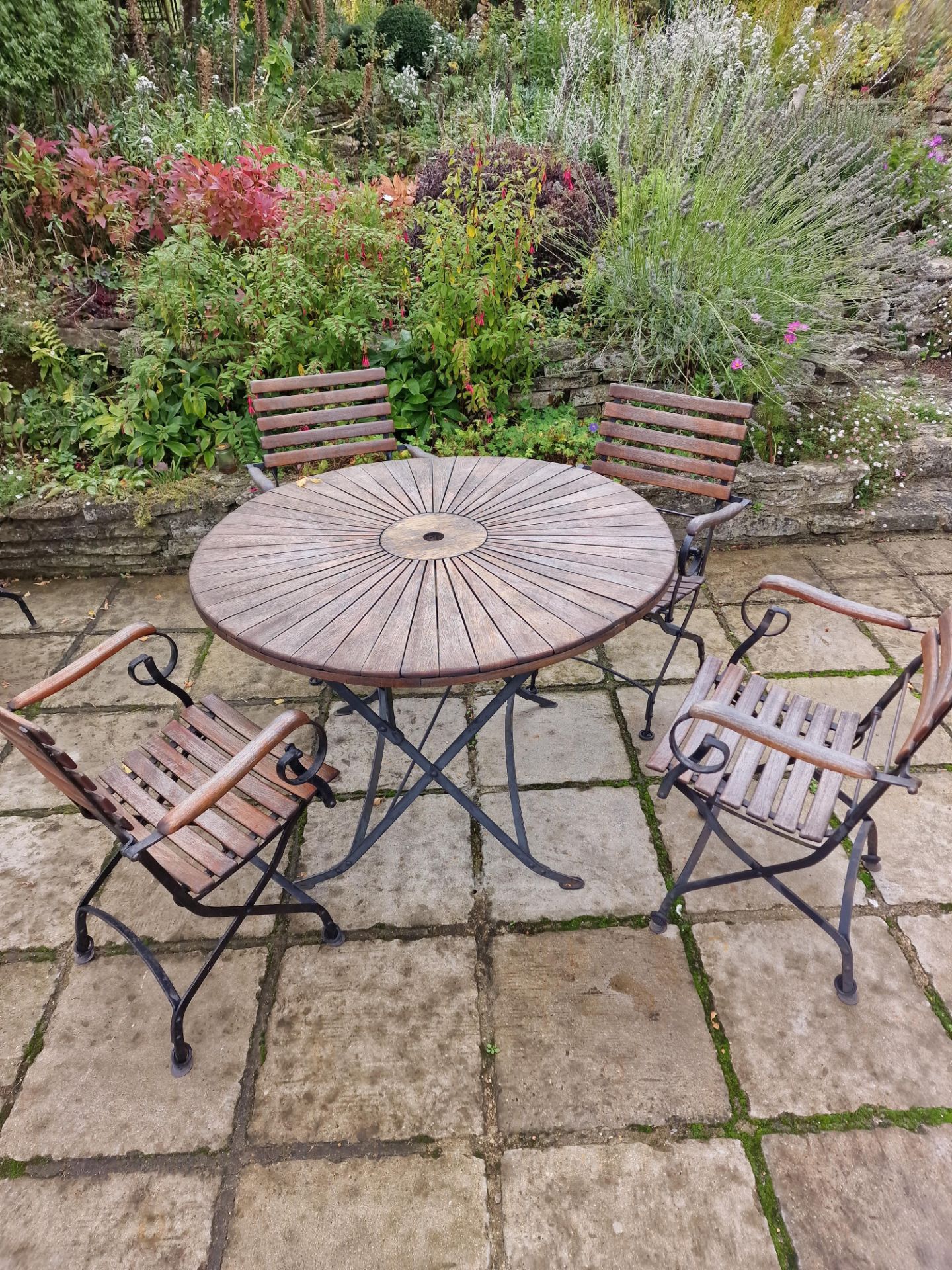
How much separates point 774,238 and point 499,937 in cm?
371

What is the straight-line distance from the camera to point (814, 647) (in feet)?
10.0

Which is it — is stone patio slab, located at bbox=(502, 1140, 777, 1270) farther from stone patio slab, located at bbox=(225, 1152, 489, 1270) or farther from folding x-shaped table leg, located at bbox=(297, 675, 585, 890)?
folding x-shaped table leg, located at bbox=(297, 675, 585, 890)

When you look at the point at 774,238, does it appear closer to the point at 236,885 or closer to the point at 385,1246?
the point at 236,885

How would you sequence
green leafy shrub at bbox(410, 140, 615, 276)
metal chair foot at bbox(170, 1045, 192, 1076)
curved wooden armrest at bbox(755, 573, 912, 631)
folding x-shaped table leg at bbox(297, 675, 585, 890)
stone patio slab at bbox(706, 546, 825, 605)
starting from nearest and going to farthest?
metal chair foot at bbox(170, 1045, 192, 1076)
curved wooden armrest at bbox(755, 573, 912, 631)
folding x-shaped table leg at bbox(297, 675, 585, 890)
stone patio slab at bbox(706, 546, 825, 605)
green leafy shrub at bbox(410, 140, 615, 276)

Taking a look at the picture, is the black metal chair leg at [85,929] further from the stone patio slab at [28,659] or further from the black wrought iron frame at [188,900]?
the stone patio slab at [28,659]

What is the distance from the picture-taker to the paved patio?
150 centimetres

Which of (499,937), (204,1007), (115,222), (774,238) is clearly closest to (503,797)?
(499,937)

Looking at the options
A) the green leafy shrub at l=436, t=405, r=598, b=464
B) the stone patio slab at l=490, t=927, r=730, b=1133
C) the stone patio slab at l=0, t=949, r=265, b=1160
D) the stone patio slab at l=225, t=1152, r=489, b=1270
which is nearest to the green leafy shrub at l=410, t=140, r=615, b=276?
the green leafy shrub at l=436, t=405, r=598, b=464

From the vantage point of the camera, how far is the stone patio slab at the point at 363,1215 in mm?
1460

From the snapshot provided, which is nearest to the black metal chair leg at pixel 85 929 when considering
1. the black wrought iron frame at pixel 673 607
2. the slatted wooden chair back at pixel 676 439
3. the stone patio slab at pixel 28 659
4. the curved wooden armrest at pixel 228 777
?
the curved wooden armrest at pixel 228 777

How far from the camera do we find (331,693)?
294cm

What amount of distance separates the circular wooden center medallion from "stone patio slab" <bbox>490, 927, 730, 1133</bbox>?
3.63 feet

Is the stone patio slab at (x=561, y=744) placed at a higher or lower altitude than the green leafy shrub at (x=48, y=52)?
lower

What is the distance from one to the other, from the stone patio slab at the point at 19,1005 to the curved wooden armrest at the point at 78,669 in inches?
31.1
